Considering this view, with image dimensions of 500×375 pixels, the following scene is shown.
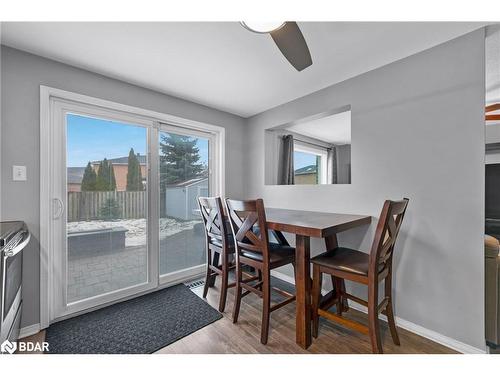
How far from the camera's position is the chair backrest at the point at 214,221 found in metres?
1.94

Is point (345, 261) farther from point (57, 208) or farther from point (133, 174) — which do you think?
point (57, 208)

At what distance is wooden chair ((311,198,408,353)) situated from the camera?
1313 mm

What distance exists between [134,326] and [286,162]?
260cm

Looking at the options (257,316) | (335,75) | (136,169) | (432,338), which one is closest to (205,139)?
(136,169)

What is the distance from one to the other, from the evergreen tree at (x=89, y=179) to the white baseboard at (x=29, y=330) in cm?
114

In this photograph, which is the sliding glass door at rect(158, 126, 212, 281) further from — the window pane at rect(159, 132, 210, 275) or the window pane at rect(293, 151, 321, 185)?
the window pane at rect(293, 151, 321, 185)

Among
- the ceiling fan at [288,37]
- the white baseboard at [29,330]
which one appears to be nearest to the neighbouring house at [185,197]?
the white baseboard at [29,330]

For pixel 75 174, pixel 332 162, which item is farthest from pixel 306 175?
pixel 75 174

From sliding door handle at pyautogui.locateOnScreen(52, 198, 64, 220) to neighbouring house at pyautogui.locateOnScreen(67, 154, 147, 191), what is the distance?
14 cm

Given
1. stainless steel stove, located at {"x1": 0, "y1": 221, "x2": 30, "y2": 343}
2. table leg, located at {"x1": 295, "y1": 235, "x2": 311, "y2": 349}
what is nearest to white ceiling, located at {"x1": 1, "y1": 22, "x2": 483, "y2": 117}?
stainless steel stove, located at {"x1": 0, "y1": 221, "x2": 30, "y2": 343}

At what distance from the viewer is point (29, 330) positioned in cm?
168

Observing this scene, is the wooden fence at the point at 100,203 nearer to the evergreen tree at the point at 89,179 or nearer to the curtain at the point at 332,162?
the evergreen tree at the point at 89,179

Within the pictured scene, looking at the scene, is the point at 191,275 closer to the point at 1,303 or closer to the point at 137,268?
the point at 137,268
